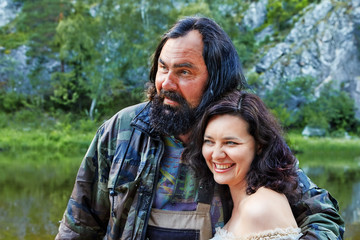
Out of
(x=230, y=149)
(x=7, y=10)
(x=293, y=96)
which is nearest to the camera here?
(x=230, y=149)

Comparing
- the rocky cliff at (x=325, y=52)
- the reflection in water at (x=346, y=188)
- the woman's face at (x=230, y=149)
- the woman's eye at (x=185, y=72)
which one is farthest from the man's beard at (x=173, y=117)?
the rocky cliff at (x=325, y=52)

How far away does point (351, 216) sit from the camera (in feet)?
29.9

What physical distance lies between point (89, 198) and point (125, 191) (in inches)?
12.1

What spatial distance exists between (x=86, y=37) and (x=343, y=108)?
49.1 ft

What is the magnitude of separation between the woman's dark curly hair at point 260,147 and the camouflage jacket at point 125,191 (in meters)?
0.18

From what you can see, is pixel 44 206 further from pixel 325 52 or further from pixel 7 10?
pixel 7 10

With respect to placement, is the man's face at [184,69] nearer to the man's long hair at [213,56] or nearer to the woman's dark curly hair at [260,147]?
the man's long hair at [213,56]

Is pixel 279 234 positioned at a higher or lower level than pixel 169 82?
lower

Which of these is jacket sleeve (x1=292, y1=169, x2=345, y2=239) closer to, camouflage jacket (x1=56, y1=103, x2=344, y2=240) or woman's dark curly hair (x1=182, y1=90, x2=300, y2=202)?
camouflage jacket (x1=56, y1=103, x2=344, y2=240)

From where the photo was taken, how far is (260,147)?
7.75 feet

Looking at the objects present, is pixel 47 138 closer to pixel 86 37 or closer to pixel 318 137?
pixel 86 37

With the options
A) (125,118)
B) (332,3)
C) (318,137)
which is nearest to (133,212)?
(125,118)

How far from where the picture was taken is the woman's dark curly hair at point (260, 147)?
2250 millimetres

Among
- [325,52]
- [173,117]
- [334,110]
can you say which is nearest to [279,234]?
[173,117]
